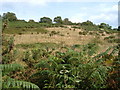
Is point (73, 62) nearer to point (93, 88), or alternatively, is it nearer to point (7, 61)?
point (93, 88)

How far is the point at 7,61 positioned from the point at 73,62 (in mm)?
2770

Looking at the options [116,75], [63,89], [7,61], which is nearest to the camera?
[63,89]

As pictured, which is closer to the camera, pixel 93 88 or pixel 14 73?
pixel 93 88

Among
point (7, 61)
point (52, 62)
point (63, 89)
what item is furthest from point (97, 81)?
point (7, 61)

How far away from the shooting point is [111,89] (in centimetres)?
459

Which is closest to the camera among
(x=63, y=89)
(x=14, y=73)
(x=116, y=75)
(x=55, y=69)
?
(x=63, y=89)

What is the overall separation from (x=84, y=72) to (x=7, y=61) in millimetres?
3247

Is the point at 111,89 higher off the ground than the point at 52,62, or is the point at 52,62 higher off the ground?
the point at 52,62

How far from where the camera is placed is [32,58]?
696cm

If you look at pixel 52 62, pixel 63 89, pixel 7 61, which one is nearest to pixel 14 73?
pixel 7 61

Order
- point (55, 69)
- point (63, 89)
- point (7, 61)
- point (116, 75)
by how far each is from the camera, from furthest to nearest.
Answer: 1. point (7, 61)
2. point (116, 75)
3. point (55, 69)
4. point (63, 89)

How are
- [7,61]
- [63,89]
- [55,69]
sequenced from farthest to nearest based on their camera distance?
[7,61] → [55,69] → [63,89]

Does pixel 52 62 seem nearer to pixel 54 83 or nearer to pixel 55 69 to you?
pixel 55 69

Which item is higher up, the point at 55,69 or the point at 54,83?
the point at 55,69
